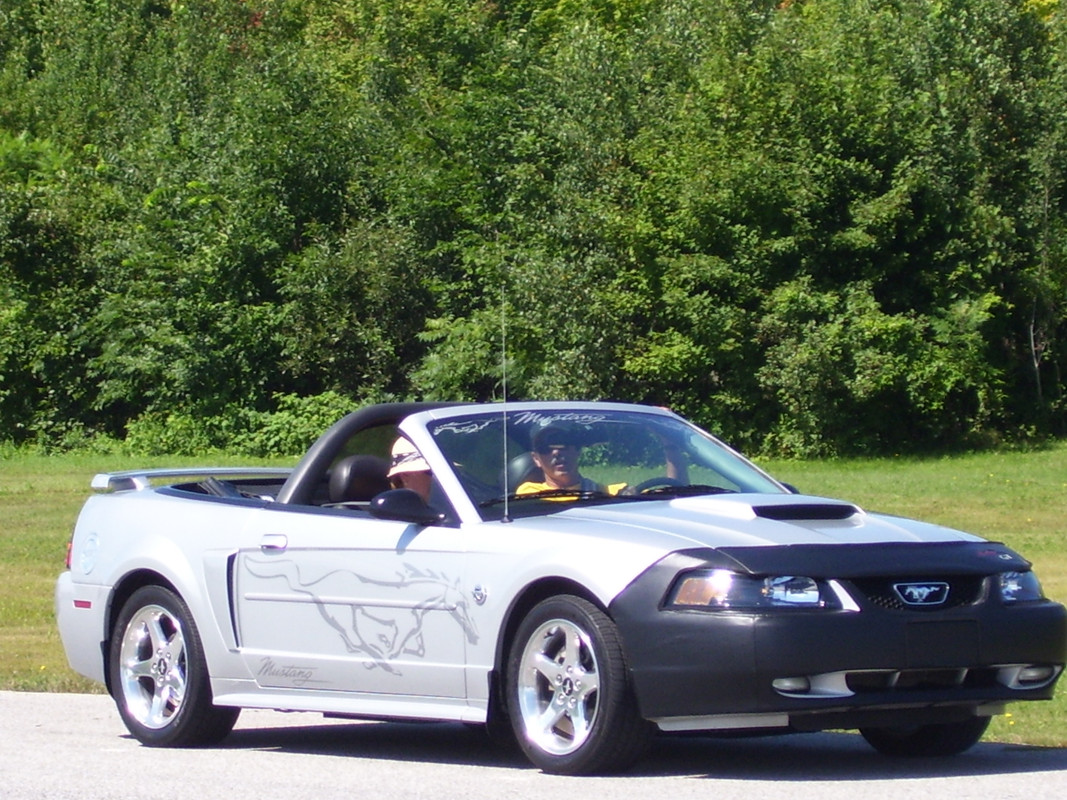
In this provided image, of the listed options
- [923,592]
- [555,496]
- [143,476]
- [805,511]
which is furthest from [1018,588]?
[143,476]

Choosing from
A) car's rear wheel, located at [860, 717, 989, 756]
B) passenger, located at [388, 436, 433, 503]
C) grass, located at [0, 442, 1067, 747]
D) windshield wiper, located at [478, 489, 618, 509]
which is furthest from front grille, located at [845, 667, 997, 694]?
passenger, located at [388, 436, 433, 503]

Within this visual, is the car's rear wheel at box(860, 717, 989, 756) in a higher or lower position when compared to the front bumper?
lower

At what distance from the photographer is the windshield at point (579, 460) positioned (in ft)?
23.2

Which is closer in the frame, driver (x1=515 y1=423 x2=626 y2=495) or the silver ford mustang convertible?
the silver ford mustang convertible

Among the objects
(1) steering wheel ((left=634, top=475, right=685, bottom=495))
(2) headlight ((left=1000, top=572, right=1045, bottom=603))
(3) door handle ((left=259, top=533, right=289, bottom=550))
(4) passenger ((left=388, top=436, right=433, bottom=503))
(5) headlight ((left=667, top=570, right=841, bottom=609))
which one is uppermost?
(4) passenger ((left=388, top=436, right=433, bottom=503))

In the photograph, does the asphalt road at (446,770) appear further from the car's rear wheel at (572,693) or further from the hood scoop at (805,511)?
the hood scoop at (805,511)

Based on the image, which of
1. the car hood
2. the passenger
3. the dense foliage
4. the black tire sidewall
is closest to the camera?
the car hood

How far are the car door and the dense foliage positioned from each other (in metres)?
24.2

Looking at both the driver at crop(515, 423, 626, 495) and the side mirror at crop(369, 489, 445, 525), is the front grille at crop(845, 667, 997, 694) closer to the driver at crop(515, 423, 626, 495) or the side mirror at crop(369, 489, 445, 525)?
the driver at crop(515, 423, 626, 495)

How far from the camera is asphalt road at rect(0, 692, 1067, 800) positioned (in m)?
6.01

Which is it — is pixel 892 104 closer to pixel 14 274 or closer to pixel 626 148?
pixel 626 148

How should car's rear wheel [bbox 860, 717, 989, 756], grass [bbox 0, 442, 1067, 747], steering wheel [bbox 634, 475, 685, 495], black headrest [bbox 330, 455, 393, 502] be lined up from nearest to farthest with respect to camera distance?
car's rear wheel [bbox 860, 717, 989, 756], steering wheel [bbox 634, 475, 685, 495], black headrest [bbox 330, 455, 393, 502], grass [bbox 0, 442, 1067, 747]

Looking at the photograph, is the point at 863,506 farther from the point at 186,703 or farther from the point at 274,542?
the point at 274,542

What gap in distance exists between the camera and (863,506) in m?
23.0
